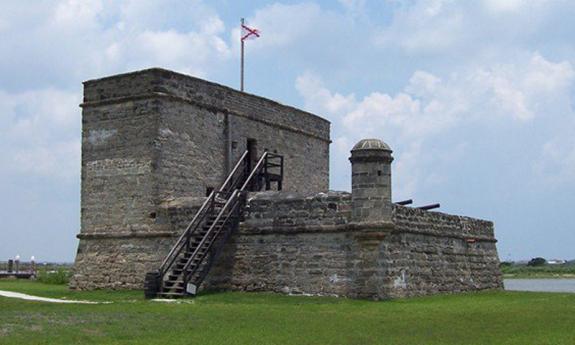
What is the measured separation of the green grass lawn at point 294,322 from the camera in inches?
452

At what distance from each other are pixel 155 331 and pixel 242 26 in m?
19.8

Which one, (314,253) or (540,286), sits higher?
(314,253)

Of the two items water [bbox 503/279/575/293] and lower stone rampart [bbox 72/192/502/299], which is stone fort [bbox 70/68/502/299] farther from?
water [bbox 503/279/575/293]

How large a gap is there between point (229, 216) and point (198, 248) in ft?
4.14

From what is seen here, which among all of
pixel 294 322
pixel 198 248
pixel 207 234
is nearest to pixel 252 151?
pixel 207 234

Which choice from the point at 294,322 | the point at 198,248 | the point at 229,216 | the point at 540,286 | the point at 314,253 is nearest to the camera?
the point at 294,322

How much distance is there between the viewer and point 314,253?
20156 mm

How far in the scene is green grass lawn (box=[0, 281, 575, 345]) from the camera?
11.5m

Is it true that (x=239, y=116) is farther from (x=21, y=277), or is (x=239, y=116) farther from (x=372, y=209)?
(x=21, y=277)

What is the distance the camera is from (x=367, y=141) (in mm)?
19609

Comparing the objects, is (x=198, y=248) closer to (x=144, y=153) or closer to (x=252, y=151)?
(x=144, y=153)

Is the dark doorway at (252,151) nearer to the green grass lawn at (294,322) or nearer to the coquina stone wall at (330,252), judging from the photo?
the coquina stone wall at (330,252)

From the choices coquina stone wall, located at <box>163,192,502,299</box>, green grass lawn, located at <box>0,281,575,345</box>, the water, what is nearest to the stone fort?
coquina stone wall, located at <box>163,192,502,299</box>

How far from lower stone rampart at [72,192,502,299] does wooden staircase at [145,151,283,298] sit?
40 cm
